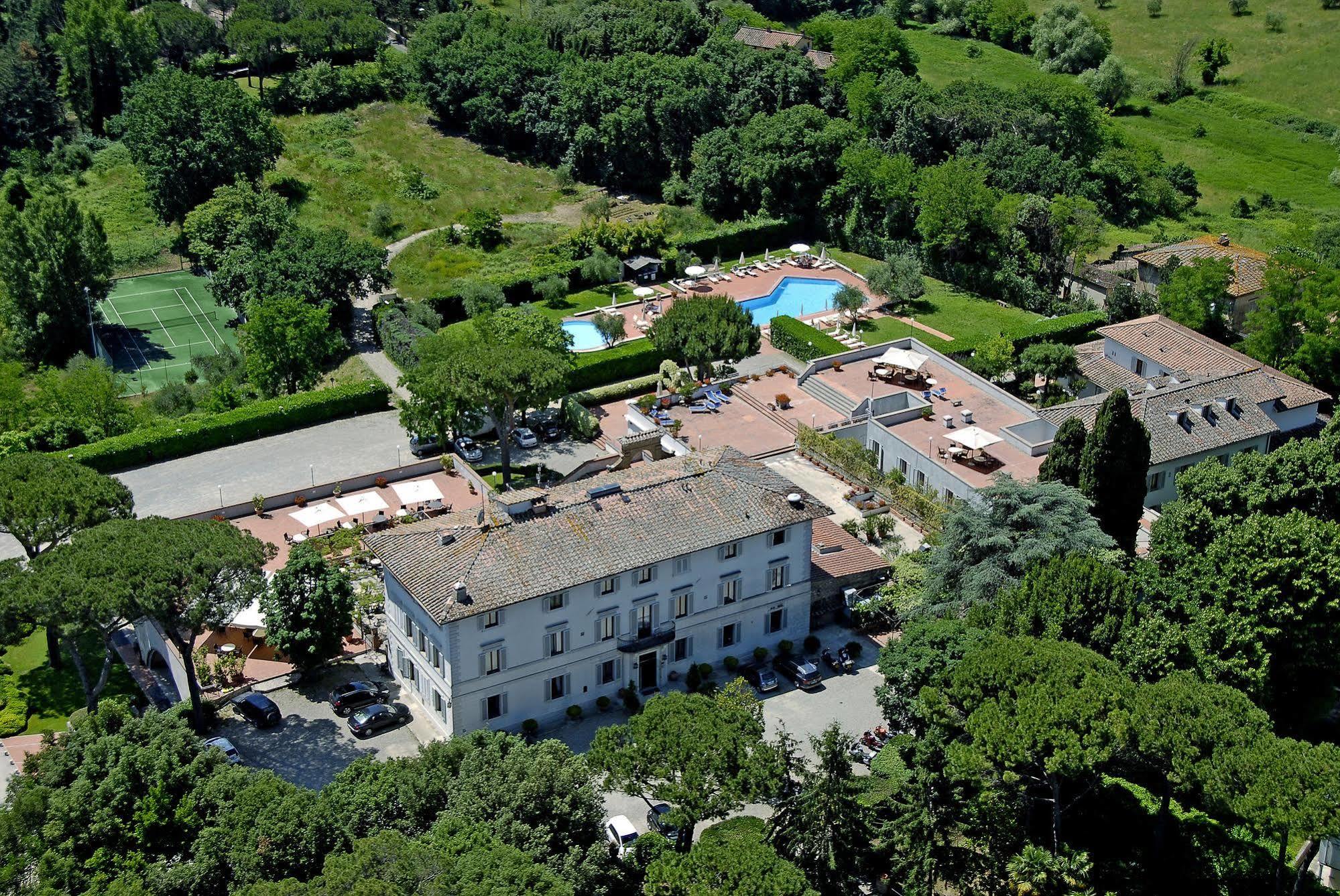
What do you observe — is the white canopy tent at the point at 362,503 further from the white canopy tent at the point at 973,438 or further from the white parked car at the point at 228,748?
the white canopy tent at the point at 973,438

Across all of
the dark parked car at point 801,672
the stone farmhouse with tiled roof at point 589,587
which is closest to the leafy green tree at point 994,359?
the stone farmhouse with tiled roof at point 589,587

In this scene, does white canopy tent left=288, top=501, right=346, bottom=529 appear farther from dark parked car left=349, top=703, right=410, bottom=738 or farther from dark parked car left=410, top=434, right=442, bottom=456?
dark parked car left=349, top=703, right=410, bottom=738

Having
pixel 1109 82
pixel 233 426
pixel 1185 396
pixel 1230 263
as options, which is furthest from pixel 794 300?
pixel 1109 82

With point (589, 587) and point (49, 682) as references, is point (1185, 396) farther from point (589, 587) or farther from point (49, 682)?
point (49, 682)

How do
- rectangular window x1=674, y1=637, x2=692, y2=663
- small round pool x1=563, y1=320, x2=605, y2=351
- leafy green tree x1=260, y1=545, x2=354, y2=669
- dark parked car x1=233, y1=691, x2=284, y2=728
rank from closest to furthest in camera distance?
1. dark parked car x1=233, y1=691, x2=284, y2=728
2. leafy green tree x1=260, y1=545, x2=354, y2=669
3. rectangular window x1=674, y1=637, x2=692, y2=663
4. small round pool x1=563, y1=320, x2=605, y2=351

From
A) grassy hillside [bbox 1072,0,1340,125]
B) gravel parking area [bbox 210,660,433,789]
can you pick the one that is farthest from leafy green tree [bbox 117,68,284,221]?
grassy hillside [bbox 1072,0,1340,125]

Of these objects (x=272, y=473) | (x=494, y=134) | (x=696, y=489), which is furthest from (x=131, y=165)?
(x=696, y=489)
